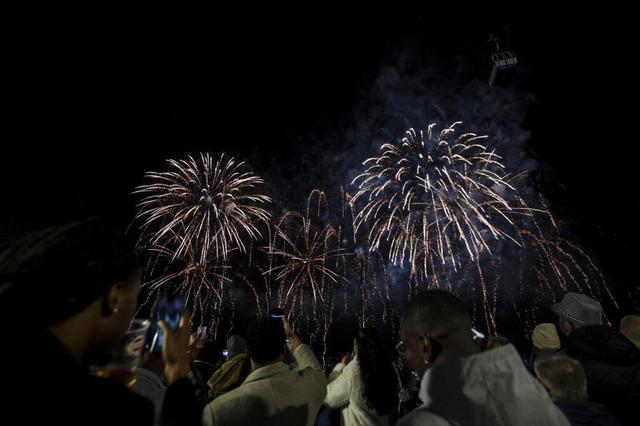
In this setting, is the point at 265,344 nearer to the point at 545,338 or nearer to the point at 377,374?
the point at 377,374

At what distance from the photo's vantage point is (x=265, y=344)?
11.8ft

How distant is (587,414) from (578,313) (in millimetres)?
3286

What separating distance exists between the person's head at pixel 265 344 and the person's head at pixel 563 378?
247 cm

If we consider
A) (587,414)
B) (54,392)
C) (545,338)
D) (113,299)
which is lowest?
(587,414)

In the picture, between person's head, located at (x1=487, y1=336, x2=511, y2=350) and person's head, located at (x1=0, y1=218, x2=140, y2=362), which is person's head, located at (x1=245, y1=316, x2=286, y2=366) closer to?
person's head, located at (x1=0, y1=218, x2=140, y2=362)

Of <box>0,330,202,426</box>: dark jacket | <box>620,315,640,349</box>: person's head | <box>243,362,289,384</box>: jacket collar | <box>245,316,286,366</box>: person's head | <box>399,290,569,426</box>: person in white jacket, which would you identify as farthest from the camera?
<box>620,315,640,349</box>: person's head

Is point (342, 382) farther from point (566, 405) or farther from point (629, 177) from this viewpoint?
point (629, 177)

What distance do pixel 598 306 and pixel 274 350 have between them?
519 cm

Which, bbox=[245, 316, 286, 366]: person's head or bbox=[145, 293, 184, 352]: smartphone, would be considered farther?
bbox=[245, 316, 286, 366]: person's head

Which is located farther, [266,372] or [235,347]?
[235,347]

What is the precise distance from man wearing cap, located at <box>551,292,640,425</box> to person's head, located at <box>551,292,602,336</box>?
1381mm

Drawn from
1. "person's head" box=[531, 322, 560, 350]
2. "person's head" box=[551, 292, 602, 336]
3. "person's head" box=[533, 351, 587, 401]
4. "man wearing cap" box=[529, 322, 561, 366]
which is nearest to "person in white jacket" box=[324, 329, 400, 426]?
"person's head" box=[533, 351, 587, 401]

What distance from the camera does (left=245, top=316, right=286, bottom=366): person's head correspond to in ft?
11.7

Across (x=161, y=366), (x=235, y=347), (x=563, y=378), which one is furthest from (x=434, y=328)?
(x=235, y=347)
